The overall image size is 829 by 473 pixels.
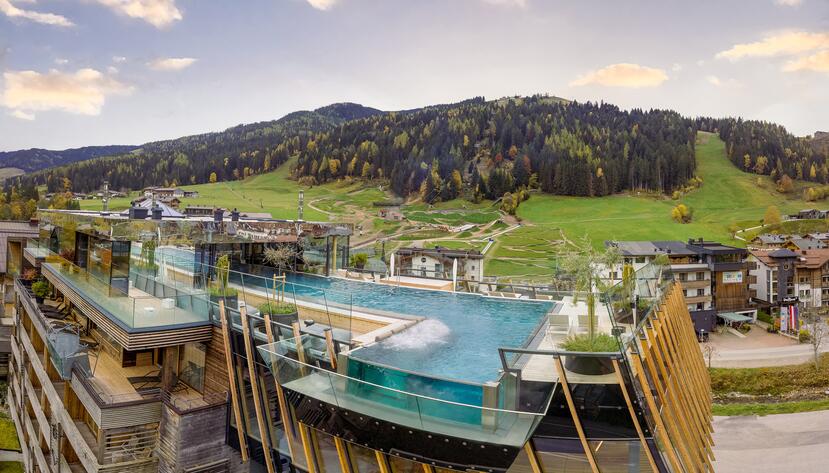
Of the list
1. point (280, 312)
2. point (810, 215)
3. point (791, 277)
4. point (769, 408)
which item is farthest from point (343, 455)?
point (810, 215)

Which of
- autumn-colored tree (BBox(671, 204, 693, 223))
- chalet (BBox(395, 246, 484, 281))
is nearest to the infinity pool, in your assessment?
chalet (BBox(395, 246, 484, 281))

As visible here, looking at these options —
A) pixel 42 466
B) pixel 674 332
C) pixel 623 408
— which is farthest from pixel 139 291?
pixel 674 332

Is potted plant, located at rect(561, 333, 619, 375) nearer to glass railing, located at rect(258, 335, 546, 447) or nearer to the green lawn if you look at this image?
glass railing, located at rect(258, 335, 546, 447)

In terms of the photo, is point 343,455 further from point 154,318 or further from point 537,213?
point 537,213

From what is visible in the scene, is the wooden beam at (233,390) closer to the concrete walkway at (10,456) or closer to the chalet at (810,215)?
the concrete walkway at (10,456)

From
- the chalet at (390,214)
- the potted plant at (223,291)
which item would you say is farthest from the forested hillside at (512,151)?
the potted plant at (223,291)

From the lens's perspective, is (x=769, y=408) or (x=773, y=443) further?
(x=769, y=408)
